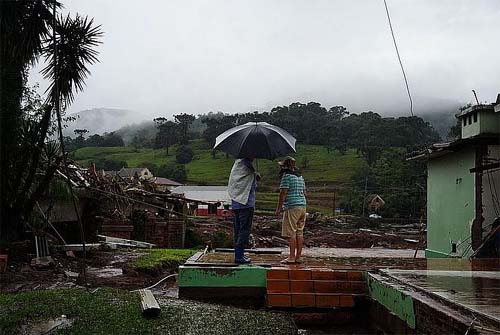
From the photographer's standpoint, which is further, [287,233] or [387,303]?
[287,233]

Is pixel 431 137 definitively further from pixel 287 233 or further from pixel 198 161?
pixel 287 233

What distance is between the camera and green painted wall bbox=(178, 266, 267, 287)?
21.6ft

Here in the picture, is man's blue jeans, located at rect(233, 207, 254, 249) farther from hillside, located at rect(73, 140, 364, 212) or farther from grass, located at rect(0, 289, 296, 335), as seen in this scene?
hillside, located at rect(73, 140, 364, 212)

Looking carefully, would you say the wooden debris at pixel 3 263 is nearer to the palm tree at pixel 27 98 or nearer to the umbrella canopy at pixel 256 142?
the palm tree at pixel 27 98

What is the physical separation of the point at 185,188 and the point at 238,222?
45516 mm

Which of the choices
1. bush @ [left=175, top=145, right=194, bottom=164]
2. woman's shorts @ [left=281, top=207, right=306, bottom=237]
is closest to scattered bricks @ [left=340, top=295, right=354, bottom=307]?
woman's shorts @ [left=281, top=207, right=306, bottom=237]

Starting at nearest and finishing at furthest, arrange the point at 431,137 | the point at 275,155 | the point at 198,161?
the point at 275,155
the point at 431,137
the point at 198,161

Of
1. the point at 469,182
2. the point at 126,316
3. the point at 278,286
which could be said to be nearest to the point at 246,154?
the point at 278,286

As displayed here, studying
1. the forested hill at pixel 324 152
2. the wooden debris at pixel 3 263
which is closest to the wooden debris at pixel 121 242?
the wooden debris at pixel 3 263

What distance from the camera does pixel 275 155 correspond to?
691 centimetres

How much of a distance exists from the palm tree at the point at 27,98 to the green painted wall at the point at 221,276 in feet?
16.9

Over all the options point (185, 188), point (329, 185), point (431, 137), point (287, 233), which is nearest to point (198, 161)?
point (185, 188)

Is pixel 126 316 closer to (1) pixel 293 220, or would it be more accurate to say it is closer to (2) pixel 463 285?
(1) pixel 293 220

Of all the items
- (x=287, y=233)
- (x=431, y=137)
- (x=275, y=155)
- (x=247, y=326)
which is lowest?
(x=247, y=326)
